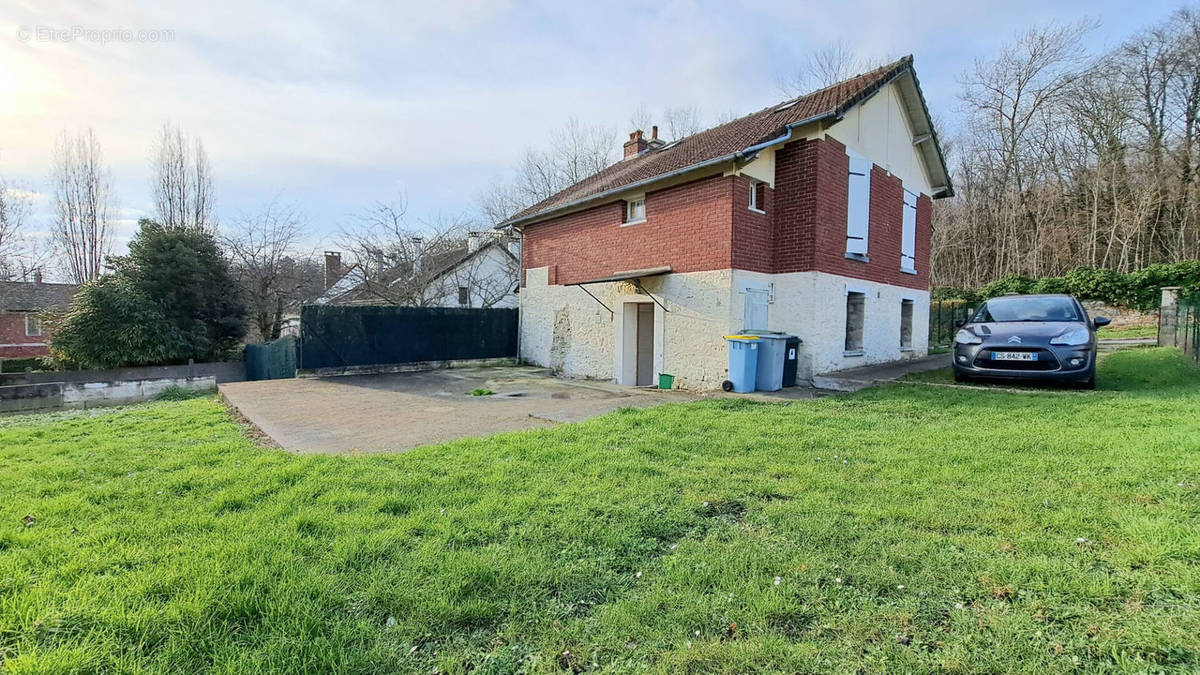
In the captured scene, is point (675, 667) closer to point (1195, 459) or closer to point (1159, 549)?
point (1159, 549)

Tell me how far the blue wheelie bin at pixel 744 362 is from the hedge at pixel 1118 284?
630 inches

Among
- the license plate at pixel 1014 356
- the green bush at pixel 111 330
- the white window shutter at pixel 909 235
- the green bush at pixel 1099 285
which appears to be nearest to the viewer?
the license plate at pixel 1014 356

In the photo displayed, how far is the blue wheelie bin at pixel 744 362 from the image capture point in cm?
894

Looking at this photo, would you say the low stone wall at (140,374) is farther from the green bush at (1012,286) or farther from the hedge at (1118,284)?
the green bush at (1012,286)

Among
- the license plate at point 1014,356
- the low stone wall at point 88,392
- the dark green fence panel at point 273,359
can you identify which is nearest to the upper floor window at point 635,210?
the license plate at point 1014,356

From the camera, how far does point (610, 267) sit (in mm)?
12258

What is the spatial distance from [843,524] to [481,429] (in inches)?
163

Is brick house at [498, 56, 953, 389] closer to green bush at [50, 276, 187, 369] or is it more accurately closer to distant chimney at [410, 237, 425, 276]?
distant chimney at [410, 237, 425, 276]

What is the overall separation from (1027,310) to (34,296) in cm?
4279

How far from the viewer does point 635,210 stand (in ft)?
39.1

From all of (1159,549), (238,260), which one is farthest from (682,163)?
(238,260)

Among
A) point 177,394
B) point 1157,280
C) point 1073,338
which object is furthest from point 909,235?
point 177,394

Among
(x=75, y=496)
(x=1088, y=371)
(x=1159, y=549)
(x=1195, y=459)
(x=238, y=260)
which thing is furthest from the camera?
(x=238, y=260)

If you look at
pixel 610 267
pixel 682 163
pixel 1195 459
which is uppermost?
pixel 682 163
